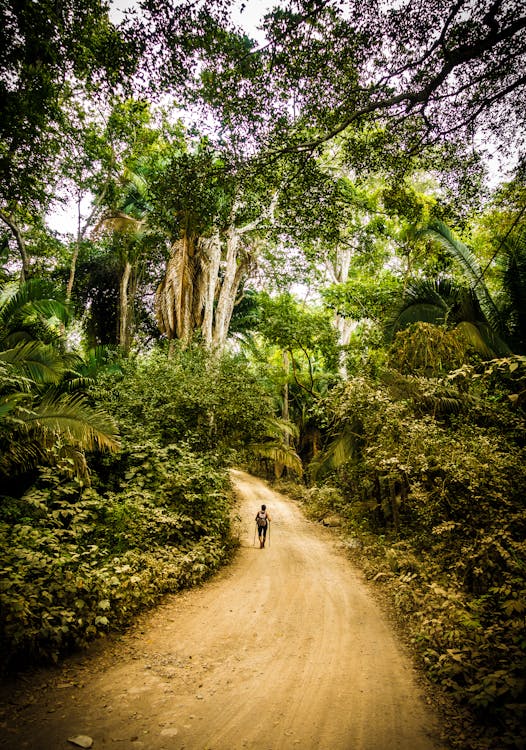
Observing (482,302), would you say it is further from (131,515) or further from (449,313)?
(131,515)

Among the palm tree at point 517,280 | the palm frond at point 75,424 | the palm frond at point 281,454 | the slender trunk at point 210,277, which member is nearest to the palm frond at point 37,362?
the palm frond at point 75,424

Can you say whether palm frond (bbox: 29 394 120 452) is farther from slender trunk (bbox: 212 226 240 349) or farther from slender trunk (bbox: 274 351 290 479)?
slender trunk (bbox: 274 351 290 479)

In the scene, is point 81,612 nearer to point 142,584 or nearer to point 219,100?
point 142,584

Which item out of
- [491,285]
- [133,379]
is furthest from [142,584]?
[491,285]

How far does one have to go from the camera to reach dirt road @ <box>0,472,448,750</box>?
2.97m

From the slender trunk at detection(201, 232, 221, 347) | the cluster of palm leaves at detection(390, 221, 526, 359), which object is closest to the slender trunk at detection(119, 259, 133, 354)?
the slender trunk at detection(201, 232, 221, 347)

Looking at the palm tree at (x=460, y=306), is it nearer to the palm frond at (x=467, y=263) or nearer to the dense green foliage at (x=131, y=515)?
the palm frond at (x=467, y=263)

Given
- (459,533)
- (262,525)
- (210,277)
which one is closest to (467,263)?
(459,533)

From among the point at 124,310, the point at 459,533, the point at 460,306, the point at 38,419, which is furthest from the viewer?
the point at 124,310

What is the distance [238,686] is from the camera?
3684 mm

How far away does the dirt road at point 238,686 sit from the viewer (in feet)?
9.73

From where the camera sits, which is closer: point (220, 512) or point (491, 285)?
point (220, 512)

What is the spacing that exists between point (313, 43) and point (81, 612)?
8253 mm

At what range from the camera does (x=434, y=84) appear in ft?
15.5
